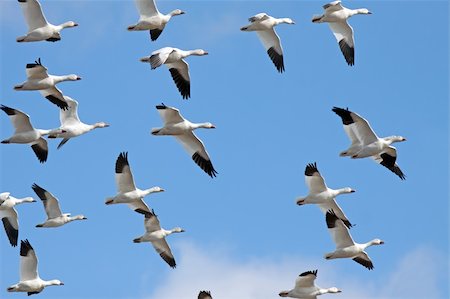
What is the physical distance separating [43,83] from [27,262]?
130 inches

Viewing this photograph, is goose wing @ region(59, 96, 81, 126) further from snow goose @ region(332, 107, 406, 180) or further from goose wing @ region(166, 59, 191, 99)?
snow goose @ region(332, 107, 406, 180)

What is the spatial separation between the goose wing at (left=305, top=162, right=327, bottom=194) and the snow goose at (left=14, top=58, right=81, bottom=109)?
4.71 meters

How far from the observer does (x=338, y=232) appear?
32.3 m

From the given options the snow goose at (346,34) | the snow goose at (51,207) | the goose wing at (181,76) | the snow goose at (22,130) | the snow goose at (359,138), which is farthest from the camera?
the snow goose at (51,207)

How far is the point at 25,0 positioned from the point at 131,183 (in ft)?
13.0

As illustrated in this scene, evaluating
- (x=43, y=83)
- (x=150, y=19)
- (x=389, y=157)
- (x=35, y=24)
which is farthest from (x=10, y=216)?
(x=389, y=157)

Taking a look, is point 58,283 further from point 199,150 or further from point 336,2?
point 336,2

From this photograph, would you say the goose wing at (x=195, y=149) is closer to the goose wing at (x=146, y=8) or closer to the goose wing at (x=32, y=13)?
the goose wing at (x=146, y=8)

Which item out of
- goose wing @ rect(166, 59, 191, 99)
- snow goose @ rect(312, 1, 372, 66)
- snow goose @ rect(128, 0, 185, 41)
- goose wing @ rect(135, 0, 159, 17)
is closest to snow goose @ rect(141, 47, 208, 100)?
goose wing @ rect(166, 59, 191, 99)

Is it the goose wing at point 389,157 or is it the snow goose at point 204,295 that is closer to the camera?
the snow goose at point 204,295

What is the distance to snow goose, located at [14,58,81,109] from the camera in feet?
107

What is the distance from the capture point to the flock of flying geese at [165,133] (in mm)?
32156

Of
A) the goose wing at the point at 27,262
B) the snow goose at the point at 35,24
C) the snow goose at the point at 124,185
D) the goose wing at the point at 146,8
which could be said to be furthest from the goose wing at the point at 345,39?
the goose wing at the point at 27,262

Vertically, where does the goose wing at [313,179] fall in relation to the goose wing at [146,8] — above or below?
below
